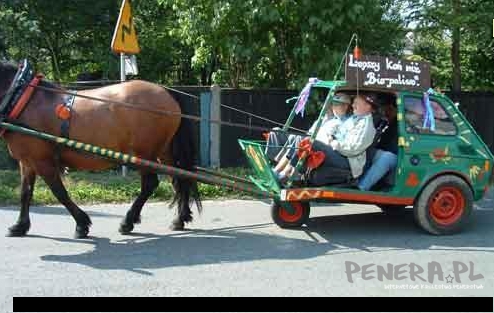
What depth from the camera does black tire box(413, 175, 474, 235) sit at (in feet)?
19.4

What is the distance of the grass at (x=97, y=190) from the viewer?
7688 mm

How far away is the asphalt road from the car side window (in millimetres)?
1094

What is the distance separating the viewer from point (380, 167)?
586cm

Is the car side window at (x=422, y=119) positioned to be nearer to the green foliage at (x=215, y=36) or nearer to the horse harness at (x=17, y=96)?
the green foliage at (x=215, y=36)

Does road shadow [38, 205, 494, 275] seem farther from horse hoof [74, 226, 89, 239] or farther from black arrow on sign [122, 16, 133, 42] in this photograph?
black arrow on sign [122, 16, 133, 42]

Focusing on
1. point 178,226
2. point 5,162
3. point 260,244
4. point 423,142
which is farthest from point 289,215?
point 5,162

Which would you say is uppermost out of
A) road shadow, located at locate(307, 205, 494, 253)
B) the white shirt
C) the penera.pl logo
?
the white shirt

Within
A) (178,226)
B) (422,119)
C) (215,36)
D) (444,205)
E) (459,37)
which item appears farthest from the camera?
(459,37)

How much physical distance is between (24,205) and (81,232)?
2.20ft

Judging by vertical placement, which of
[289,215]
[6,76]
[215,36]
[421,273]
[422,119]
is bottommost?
[421,273]

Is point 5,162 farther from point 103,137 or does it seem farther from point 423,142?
point 423,142

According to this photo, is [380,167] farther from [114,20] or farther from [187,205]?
[114,20]

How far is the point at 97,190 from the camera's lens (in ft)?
26.3

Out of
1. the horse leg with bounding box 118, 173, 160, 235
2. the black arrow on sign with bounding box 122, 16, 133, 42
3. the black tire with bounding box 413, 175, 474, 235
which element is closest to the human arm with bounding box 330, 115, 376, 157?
the black tire with bounding box 413, 175, 474, 235
